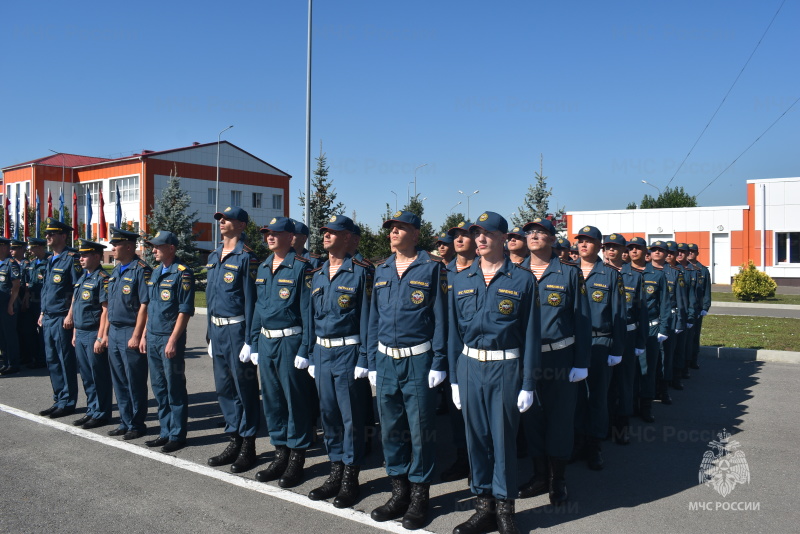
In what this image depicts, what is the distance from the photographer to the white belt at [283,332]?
5113mm

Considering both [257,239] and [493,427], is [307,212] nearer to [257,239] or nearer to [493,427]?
[493,427]

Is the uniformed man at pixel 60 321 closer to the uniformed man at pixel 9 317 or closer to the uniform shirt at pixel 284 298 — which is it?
the uniformed man at pixel 9 317

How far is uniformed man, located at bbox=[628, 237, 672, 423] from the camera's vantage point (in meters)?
7.05

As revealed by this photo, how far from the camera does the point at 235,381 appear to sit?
547 centimetres

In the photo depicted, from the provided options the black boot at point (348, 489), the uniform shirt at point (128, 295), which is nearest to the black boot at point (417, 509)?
the black boot at point (348, 489)

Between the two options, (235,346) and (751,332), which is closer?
(235,346)

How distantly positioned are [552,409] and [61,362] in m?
5.96

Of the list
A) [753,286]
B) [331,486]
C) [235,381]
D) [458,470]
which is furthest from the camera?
[753,286]

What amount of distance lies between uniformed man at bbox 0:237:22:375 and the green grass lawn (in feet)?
41.3

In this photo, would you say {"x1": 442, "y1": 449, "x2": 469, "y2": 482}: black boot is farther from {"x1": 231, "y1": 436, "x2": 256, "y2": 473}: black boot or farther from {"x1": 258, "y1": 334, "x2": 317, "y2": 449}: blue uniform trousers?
{"x1": 231, "y1": 436, "x2": 256, "y2": 473}: black boot

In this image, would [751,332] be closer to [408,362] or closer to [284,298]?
[408,362]

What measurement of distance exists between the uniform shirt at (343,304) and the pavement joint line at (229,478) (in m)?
1.09

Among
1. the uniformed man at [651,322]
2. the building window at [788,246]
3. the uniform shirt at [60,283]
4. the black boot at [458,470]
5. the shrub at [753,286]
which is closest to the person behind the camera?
the black boot at [458,470]

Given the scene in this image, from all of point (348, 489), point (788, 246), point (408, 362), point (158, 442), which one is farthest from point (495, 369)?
point (788, 246)
